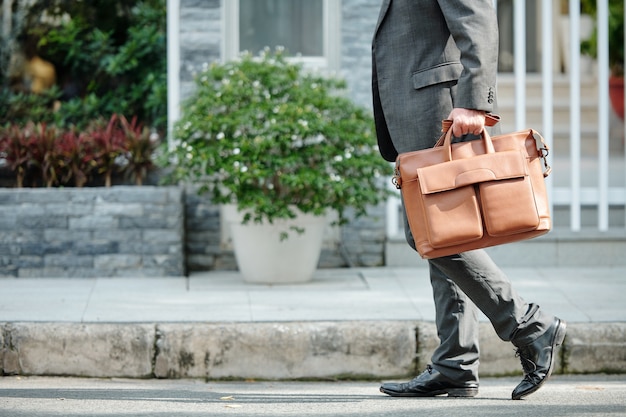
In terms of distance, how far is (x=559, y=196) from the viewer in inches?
282

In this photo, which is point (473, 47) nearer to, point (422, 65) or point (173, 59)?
point (422, 65)

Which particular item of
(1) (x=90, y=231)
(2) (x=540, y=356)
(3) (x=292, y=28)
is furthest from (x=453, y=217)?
(3) (x=292, y=28)

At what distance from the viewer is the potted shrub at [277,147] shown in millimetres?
6059

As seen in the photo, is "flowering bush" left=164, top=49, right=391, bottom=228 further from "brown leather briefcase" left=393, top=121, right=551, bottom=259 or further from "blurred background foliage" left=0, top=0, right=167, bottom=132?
"brown leather briefcase" left=393, top=121, right=551, bottom=259

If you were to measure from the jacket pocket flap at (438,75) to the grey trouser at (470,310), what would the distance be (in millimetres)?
556

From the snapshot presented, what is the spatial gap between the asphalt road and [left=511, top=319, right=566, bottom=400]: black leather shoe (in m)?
0.09

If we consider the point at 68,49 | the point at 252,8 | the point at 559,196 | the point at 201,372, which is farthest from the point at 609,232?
the point at 68,49

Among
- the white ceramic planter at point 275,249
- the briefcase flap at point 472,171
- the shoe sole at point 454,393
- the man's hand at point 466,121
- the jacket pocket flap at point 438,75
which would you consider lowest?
the shoe sole at point 454,393

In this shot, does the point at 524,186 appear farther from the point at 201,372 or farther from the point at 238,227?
the point at 238,227

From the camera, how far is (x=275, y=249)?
6.36 m

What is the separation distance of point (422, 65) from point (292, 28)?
3275 mm

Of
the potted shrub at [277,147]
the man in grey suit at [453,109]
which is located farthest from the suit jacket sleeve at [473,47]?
the potted shrub at [277,147]

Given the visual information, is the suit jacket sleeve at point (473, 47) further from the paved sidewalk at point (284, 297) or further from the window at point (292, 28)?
the window at point (292, 28)

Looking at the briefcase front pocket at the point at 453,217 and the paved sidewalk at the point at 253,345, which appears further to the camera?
the paved sidewalk at the point at 253,345
